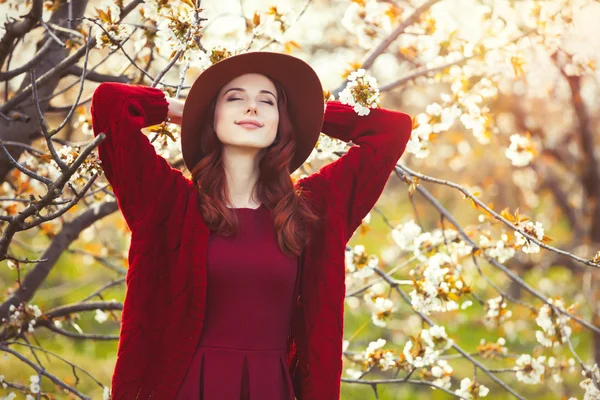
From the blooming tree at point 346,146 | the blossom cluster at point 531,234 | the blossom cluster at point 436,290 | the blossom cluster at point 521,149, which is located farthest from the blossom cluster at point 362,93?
the blossom cluster at point 521,149

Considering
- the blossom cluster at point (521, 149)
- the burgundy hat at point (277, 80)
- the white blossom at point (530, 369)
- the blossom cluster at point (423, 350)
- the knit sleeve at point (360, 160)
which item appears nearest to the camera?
the burgundy hat at point (277, 80)

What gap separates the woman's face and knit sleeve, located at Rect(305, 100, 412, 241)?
0.22m

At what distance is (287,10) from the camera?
2.58 meters

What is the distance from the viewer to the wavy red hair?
1.90 meters

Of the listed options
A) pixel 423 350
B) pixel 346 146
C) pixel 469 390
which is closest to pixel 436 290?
pixel 423 350

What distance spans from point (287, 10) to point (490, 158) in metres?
6.74

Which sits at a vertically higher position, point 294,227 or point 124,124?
point 124,124

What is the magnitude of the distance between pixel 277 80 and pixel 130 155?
502 mm

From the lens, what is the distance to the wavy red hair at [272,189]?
190 centimetres

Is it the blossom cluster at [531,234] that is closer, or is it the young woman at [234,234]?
the young woman at [234,234]

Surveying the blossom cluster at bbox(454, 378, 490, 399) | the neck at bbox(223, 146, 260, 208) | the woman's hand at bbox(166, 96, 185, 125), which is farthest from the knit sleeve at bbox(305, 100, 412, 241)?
the blossom cluster at bbox(454, 378, 490, 399)

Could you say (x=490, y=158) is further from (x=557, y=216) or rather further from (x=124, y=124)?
(x=124, y=124)

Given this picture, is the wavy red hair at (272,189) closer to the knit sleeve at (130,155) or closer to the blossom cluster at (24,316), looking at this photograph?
the knit sleeve at (130,155)

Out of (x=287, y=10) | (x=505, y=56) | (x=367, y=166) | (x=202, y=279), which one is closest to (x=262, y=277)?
(x=202, y=279)
